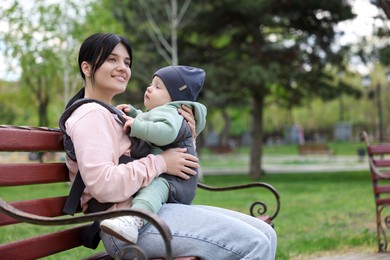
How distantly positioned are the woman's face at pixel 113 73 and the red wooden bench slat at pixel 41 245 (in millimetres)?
717

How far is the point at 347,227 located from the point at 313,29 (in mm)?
13086

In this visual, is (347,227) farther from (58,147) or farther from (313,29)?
(313,29)

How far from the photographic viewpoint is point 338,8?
19078 mm

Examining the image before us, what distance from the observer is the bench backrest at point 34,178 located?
263 centimetres

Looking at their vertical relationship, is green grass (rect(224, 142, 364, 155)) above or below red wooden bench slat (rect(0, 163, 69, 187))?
below

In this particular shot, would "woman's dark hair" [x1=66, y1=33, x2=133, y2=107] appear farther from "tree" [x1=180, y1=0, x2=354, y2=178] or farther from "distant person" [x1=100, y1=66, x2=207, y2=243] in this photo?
"tree" [x1=180, y1=0, x2=354, y2=178]

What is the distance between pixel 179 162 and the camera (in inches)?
109

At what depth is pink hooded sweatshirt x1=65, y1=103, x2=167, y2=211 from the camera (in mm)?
2562

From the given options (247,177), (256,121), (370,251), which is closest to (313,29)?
(256,121)

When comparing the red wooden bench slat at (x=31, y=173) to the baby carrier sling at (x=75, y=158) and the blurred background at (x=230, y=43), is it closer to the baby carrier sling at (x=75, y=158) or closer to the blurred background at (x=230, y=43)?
the baby carrier sling at (x=75, y=158)

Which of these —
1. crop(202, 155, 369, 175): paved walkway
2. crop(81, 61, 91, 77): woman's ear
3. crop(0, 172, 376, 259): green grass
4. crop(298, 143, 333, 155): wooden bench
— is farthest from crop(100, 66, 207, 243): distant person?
crop(298, 143, 333, 155): wooden bench

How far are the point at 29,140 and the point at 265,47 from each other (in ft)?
62.0

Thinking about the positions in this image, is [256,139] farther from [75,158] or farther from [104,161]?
[104,161]

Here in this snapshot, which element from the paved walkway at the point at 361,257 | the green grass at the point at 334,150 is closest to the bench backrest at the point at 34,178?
the paved walkway at the point at 361,257
